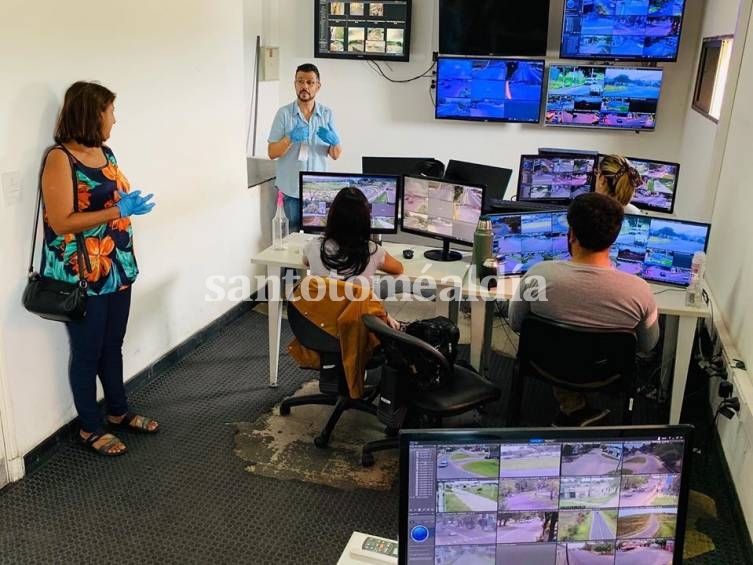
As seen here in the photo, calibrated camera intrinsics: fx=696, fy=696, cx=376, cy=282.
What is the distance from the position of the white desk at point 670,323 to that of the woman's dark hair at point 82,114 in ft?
5.56

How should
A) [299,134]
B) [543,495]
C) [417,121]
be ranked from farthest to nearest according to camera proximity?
1. [417,121]
2. [299,134]
3. [543,495]

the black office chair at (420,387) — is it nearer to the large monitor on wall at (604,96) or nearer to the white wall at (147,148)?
the white wall at (147,148)

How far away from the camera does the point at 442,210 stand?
3555mm

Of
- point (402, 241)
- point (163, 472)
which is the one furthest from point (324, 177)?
point (163, 472)

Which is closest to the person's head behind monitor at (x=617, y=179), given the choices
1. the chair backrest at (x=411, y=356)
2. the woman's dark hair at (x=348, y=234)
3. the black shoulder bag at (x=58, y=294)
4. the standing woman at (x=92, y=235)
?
the woman's dark hair at (x=348, y=234)

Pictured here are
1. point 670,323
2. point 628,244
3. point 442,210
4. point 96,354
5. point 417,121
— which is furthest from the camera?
point 417,121

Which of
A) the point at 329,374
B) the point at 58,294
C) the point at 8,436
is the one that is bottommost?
the point at 8,436

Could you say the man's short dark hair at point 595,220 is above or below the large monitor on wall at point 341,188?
above

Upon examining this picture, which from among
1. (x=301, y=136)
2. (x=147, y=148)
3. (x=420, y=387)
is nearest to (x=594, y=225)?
(x=420, y=387)

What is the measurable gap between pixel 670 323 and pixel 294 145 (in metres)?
2.46

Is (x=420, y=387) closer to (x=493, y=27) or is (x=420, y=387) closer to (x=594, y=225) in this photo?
(x=594, y=225)

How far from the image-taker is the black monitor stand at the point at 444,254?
3.57 meters

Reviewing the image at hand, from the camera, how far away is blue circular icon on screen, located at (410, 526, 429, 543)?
3.89ft

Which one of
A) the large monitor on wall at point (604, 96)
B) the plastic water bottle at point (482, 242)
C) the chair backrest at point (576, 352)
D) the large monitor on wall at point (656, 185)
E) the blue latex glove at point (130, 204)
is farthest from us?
the large monitor on wall at point (604, 96)
